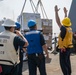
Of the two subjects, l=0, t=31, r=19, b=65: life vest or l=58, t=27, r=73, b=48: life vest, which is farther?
l=58, t=27, r=73, b=48: life vest

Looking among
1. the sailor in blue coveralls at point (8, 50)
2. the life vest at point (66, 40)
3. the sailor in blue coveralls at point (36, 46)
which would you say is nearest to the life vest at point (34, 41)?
the sailor in blue coveralls at point (36, 46)

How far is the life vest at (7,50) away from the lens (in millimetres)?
5195

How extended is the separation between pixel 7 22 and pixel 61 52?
2419 millimetres

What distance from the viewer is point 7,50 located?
5.20 m

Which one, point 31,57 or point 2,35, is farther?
point 31,57

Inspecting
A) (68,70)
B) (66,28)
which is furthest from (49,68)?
(66,28)

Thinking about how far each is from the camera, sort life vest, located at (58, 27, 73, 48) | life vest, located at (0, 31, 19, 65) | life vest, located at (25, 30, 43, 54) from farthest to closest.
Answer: life vest, located at (58, 27, 73, 48), life vest, located at (25, 30, 43, 54), life vest, located at (0, 31, 19, 65)

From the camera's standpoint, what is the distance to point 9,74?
17.5 ft

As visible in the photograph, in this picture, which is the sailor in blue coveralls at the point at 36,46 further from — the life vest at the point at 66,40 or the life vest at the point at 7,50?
the life vest at the point at 7,50

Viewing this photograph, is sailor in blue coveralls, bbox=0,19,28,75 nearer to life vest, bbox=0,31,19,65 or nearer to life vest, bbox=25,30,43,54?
life vest, bbox=0,31,19,65

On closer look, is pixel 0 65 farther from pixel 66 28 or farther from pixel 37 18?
pixel 37 18

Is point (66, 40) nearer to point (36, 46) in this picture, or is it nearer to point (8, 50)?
point (36, 46)

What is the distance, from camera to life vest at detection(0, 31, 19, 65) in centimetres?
520

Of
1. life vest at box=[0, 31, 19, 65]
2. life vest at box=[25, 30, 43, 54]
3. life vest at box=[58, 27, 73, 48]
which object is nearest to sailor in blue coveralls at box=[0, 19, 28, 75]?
life vest at box=[0, 31, 19, 65]
